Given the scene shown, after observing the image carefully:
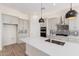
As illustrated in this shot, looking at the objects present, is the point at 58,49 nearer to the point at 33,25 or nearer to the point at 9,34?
the point at 33,25

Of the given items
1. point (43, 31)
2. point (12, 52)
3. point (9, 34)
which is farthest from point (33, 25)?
point (12, 52)

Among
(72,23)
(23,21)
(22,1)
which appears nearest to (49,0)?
(22,1)

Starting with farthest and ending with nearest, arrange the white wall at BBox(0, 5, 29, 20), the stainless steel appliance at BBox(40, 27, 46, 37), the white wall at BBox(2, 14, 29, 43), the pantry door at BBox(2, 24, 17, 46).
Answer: the stainless steel appliance at BBox(40, 27, 46, 37) < the white wall at BBox(2, 14, 29, 43) < the pantry door at BBox(2, 24, 17, 46) < the white wall at BBox(0, 5, 29, 20)

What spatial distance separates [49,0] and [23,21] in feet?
13.5

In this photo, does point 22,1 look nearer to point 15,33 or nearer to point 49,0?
point 49,0

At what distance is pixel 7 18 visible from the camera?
610cm

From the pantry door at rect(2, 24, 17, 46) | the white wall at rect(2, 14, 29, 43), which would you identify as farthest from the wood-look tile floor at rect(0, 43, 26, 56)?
the white wall at rect(2, 14, 29, 43)

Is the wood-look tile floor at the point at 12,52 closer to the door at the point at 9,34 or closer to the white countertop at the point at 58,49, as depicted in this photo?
the door at the point at 9,34

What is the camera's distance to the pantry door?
20.3 ft

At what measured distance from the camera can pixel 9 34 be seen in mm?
6629

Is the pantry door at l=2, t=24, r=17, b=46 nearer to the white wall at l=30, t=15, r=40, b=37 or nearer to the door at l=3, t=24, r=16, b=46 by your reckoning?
the door at l=3, t=24, r=16, b=46

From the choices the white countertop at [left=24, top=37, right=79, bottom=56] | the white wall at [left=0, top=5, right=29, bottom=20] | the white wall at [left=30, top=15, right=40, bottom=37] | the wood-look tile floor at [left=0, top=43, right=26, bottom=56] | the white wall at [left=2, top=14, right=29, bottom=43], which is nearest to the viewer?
the white countertop at [left=24, top=37, right=79, bottom=56]

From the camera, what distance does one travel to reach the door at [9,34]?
6254 mm

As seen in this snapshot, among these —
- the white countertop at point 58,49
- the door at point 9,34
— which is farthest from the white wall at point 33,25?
the white countertop at point 58,49
